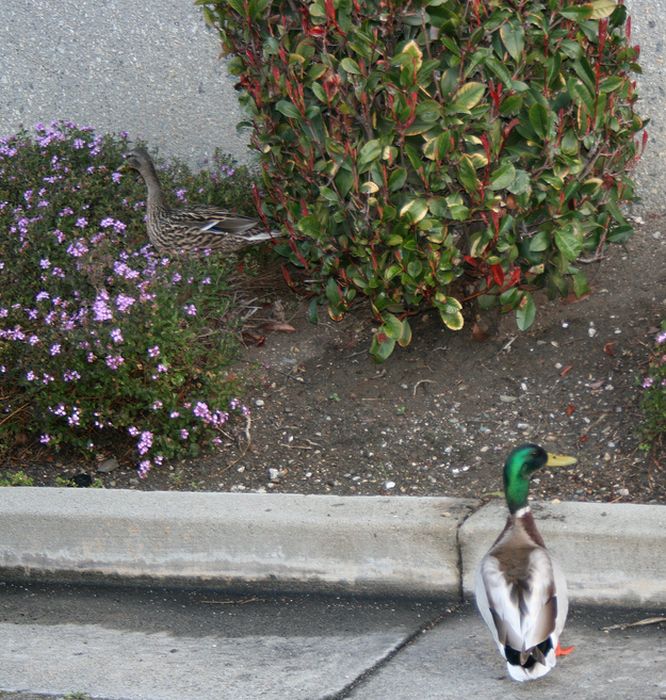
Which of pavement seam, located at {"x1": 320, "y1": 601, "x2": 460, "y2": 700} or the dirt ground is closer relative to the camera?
pavement seam, located at {"x1": 320, "y1": 601, "x2": 460, "y2": 700}

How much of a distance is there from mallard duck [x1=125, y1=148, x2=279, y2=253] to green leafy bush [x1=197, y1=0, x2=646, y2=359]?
0.92 metres

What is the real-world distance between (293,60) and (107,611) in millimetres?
2474

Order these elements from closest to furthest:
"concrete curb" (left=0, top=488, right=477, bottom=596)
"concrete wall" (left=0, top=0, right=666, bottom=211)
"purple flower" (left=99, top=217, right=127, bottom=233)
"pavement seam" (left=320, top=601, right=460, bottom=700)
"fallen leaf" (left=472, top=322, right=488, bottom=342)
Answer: "pavement seam" (left=320, top=601, right=460, bottom=700) < "concrete curb" (left=0, top=488, right=477, bottom=596) < "fallen leaf" (left=472, top=322, right=488, bottom=342) < "purple flower" (left=99, top=217, right=127, bottom=233) < "concrete wall" (left=0, top=0, right=666, bottom=211)

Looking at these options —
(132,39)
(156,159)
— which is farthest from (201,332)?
(132,39)

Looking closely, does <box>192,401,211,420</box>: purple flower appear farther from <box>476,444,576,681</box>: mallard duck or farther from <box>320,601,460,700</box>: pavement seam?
<box>476,444,576,681</box>: mallard duck

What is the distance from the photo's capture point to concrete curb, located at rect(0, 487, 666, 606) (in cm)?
438

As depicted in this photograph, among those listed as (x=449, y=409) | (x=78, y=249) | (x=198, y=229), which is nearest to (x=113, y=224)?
(x=198, y=229)

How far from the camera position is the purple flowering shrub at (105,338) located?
5473 millimetres

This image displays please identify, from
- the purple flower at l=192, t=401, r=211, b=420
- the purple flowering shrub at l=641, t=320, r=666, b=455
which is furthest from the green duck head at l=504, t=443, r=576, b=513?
the purple flower at l=192, t=401, r=211, b=420

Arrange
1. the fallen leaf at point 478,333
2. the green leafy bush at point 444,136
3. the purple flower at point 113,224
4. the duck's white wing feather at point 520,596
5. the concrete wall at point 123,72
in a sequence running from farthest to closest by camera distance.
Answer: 1. the concrete wall at point 123,72
2. the purple flower at point 113,224
3. the fallen leaf at point 478,333
4. the green leafy bush at point 444,136
5. the duck's white wing feather at point 520,596

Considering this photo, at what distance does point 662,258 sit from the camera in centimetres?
644

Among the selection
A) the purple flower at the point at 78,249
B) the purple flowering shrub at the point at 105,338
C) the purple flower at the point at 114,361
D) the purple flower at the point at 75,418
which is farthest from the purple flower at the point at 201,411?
the purple flower at the point at 78,249

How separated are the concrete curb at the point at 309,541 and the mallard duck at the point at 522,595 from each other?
42 centimetres

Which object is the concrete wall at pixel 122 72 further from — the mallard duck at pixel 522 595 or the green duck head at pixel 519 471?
the mallard duck at pixel 522 595
